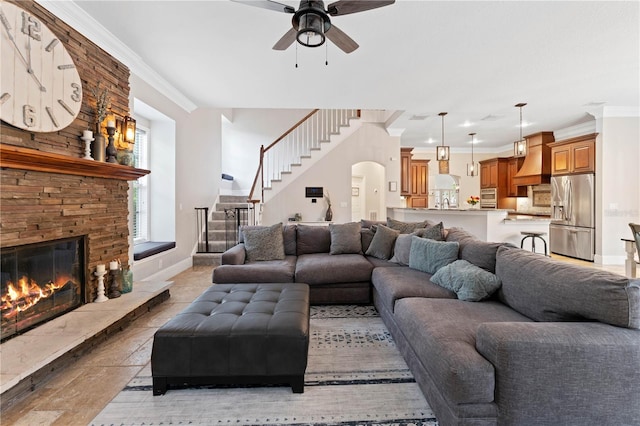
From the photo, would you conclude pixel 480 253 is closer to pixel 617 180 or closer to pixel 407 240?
pixel 407 240

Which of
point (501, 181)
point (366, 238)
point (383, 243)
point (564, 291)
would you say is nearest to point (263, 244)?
point (366, 238)

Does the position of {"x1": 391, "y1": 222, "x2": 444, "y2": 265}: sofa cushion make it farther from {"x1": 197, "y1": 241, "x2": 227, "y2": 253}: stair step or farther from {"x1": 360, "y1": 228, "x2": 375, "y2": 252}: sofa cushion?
{"x1": 197, "y1": 241, "x2": 227, "y2": 253}: stair step

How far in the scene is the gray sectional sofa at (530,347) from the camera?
1396 mm

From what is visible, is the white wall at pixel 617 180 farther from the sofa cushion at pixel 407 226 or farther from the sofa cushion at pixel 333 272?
the sofa cushion at pixel 333 272

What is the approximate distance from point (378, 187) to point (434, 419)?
24.0 feet

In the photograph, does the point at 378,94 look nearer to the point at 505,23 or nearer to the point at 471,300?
the point at 505,23

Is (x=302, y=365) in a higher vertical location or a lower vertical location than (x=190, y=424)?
higher

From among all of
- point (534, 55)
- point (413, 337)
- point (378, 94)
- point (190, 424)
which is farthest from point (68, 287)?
point (534, 55)

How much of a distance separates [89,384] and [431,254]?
3009mm

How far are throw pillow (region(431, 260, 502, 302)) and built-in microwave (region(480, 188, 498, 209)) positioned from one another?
7.25m

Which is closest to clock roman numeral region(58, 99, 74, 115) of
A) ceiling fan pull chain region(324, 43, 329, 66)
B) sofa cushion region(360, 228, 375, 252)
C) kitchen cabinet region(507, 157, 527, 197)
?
ceiling fan pull chain region(324, 43, 329, 66)

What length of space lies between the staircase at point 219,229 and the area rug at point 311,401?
12.0 feet

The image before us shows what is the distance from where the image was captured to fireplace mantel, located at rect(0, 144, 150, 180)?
6.98 ft

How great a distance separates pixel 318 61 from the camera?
375 centimetres
